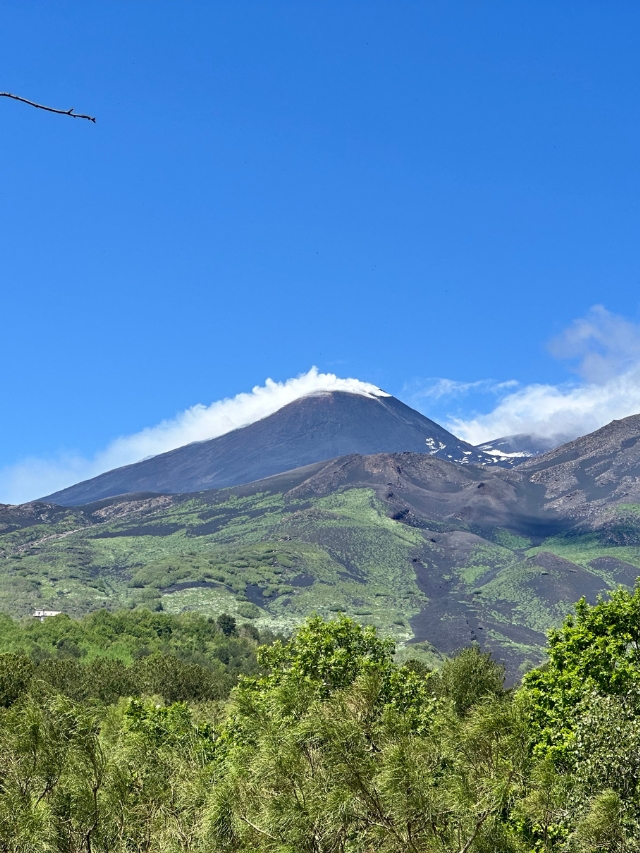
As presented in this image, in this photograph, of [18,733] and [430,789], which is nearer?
[430,789]

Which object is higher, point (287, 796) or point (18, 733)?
point (18, 733)

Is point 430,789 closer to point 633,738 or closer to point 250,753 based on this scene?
point 633,738

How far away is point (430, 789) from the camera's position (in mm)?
19375

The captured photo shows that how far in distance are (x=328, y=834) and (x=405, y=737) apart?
3177 mm

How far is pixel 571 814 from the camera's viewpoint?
20.9m

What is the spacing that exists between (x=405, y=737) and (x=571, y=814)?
4363 millimetres

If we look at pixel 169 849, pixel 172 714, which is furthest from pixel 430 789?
pixel 172 714

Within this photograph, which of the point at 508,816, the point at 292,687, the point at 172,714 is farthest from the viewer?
the point at 172,714

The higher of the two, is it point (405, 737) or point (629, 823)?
point (405, 737)

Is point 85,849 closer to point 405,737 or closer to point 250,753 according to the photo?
point 250,753

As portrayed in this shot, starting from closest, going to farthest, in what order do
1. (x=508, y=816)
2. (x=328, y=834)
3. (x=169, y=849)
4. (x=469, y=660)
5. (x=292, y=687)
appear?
(x=328, y=834), (x=169, y=849), (x=508, y=816), (x=292, y=687), (x=469, y=660)

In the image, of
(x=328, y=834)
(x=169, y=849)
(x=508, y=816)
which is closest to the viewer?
(x=328, y=834)

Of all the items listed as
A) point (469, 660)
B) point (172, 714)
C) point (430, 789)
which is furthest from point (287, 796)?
point (469, 660)

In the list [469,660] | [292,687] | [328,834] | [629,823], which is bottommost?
[469,660]
